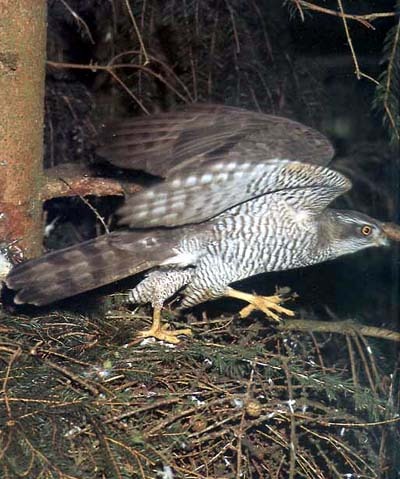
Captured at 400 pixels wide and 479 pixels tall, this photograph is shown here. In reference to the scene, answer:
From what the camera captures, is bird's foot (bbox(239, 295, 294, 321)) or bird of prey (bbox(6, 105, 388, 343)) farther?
bird's foot (bbox(239, 295, 294, 321))

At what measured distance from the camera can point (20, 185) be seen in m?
2.23

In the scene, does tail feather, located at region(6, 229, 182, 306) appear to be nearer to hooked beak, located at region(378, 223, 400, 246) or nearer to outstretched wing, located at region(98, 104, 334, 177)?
outstretched wing, located at region(98, 104, 334, 177)

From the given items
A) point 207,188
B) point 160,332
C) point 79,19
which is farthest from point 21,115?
point 160,332

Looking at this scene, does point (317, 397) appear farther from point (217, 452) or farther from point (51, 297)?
point (51, 297)

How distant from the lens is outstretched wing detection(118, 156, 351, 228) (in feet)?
6.78

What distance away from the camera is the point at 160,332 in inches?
88.2

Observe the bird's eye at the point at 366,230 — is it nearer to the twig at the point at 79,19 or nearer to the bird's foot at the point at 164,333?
the bird's foot at the point at 164,333

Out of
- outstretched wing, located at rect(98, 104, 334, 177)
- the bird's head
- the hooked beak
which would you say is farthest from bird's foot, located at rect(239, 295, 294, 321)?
outstretched wing, located at rect(98, 104, 334, 177)

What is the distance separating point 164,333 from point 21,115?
668 mm

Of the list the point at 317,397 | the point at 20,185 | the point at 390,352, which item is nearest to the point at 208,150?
the point at 20,185

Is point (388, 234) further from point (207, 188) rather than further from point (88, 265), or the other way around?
point (88, 265)

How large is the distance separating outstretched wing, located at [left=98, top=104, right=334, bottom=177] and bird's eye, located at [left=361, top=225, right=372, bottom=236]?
1.28 ft

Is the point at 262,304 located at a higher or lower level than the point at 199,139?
lower

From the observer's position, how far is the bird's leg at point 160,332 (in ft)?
7.23
